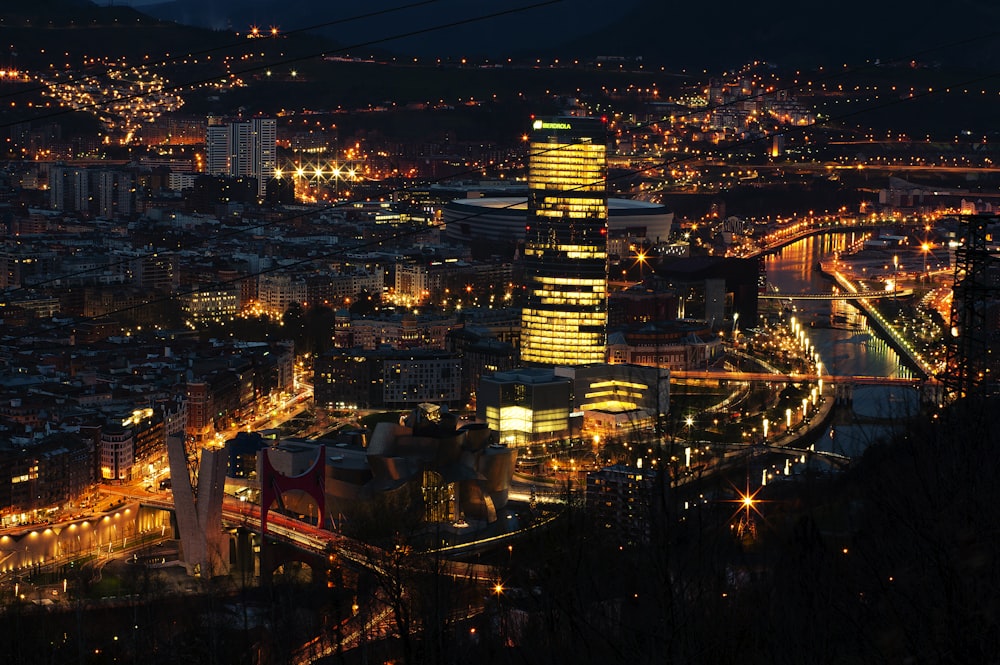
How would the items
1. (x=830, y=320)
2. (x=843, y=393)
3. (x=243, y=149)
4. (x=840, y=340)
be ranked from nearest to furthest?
(x=843, y=393), (x=840, y=340), (x=830, y=320), (x=243, y=149)

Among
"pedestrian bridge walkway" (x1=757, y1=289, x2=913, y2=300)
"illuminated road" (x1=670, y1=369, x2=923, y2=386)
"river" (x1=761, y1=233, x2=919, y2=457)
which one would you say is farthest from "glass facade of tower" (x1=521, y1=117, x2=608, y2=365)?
"pedestrian bridge walkway" (x1=757, y1=289, x2=913, y2=300)

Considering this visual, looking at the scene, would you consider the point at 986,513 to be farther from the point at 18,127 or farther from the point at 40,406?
the point at 18,127

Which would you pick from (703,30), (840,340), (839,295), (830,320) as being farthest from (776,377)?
(703,30)

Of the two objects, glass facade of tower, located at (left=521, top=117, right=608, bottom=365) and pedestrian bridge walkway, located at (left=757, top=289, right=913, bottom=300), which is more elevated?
glass facade of tower, located at (left=521, top=117, right=608, bottom=365)

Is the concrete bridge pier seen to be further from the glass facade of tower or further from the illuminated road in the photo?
the glass facade of tower

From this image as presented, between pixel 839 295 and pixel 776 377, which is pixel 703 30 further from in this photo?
pixel 776 377

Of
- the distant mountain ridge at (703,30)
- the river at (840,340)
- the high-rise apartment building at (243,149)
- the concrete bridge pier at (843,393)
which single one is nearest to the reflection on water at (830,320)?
the river at (840,340)
